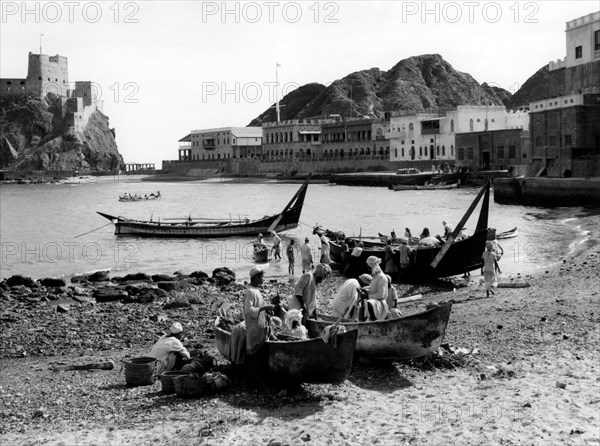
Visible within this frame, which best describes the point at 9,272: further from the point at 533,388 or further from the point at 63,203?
the point at 63,203

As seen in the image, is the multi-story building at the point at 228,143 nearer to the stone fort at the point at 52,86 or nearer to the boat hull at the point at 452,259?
the stone fort at the point at 52,86

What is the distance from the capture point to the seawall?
159 ft

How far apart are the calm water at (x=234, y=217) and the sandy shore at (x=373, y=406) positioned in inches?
538

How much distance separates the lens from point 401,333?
1202 centimetres

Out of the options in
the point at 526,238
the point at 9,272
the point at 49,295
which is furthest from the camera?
the point at 526,238

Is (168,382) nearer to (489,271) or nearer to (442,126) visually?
(489,271)

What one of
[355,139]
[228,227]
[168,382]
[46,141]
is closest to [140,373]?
[168,382]

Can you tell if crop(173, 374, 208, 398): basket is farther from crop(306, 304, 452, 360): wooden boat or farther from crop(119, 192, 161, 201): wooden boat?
crop(119, 192, 161, 201): wooden boat

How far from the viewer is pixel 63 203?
295 feet

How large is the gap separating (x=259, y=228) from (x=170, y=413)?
105 ft

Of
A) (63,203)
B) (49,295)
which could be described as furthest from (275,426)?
(63,203)

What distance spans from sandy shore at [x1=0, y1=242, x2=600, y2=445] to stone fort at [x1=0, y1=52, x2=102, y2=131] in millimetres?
170351

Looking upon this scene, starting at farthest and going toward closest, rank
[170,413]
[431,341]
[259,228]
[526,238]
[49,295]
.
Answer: [259,228] → [526,238] → [49,295] → [431,341] → [170,413]

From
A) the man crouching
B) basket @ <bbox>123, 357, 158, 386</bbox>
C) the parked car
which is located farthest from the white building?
basket @ <bbox>123, 357, 158, 386</bbox>
